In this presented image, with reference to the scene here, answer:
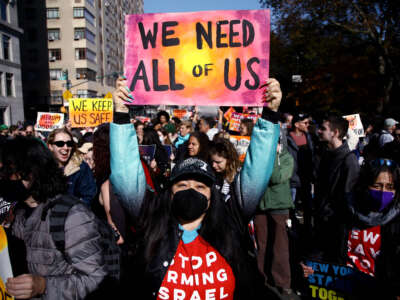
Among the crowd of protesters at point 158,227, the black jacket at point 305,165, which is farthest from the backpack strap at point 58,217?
the black jacket at point 305,165

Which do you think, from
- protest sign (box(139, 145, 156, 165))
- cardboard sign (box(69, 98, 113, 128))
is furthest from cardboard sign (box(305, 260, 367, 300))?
cardboard sign (box(69, 98, 113, 128))

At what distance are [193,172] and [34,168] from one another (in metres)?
0.91

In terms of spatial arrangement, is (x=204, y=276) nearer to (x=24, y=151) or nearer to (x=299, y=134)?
(x=24, y=151)

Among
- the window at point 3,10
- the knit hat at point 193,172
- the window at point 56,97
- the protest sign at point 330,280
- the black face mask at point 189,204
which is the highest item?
the window at point 3,10

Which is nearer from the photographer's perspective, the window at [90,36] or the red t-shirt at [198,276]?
the red t-shirt at [198,276]

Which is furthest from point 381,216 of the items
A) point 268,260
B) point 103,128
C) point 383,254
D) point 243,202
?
point 103,128

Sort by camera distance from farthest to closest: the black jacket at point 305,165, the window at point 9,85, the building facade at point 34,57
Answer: the building facade at point 34,57
the window at point 9,85
the black jacket at point 305,165

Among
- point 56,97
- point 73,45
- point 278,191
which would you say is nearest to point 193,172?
point 278,191

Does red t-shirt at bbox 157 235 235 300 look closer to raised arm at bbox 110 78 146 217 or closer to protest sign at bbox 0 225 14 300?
raised arm at bbox 110 78 146 217

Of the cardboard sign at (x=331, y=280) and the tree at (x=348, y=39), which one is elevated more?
the tree at (x=348, y=39)

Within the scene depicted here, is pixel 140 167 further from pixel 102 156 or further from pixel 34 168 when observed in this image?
pixel 102 156

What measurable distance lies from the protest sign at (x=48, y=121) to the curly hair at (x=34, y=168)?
9.38 meters

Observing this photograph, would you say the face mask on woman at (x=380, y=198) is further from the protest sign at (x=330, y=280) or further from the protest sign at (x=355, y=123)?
the protest sign at (x=355, y=123)

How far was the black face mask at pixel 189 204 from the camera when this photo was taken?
190 centimetres
